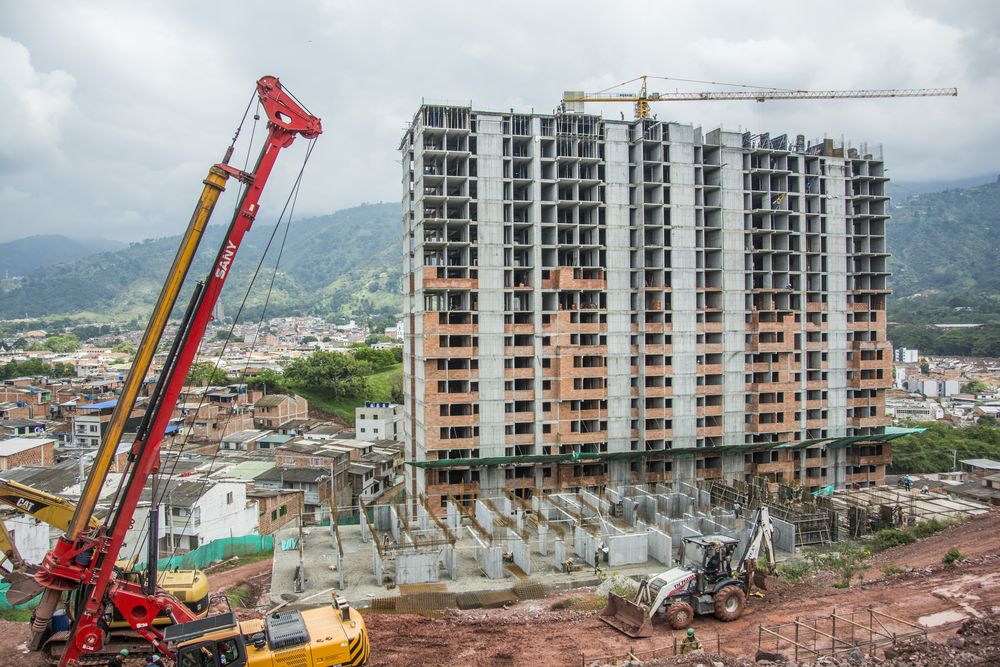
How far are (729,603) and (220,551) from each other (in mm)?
25976

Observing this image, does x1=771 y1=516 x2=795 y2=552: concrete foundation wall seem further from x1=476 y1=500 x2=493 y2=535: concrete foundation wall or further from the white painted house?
the white painted house

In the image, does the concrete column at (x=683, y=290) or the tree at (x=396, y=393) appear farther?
the tree at (x=396, y=393)

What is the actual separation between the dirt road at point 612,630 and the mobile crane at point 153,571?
501 cm

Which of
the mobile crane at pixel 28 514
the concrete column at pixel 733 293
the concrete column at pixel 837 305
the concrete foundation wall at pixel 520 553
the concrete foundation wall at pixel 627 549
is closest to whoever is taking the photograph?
the mobile crane at pixel 28 514

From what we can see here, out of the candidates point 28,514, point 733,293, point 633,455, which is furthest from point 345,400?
point 28,514

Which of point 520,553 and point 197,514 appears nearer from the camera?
point 520,553

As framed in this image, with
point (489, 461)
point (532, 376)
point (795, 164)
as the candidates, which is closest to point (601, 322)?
point (532, 376)

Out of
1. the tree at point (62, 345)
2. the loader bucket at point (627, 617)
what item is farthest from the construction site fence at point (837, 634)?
the tree at point (62, 345)

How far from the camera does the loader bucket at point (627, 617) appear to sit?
21.8 m

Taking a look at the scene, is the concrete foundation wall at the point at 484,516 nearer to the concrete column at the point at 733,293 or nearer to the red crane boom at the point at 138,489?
the concrete column at the point at 733,293

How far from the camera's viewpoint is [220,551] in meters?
36.6

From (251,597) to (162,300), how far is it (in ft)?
56.9

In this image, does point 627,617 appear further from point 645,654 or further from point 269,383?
point 269,383

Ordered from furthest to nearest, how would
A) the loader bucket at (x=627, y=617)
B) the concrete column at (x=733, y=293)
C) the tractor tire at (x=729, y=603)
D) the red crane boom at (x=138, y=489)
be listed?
the concrete column at (x=733, y=293) → the tractor tire at (x=729, y=603) → the loader bucket at (x=627, y=617) → the red crane boom at (x=138, y=489)
